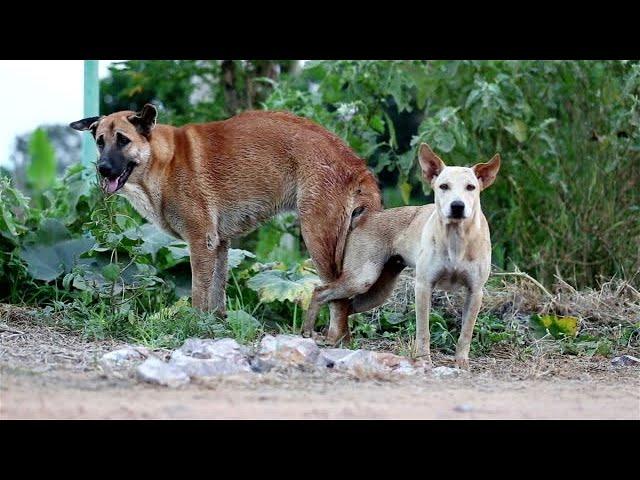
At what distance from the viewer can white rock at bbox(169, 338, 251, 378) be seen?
17.1 feet

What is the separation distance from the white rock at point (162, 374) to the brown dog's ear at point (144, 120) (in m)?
2.77

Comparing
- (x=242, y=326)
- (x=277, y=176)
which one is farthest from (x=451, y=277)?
(x=277, y=176)

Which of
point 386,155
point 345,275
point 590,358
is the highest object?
point 386,155

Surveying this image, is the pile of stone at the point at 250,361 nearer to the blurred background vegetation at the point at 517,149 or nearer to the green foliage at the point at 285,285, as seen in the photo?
the green foliage at the point at 285,285

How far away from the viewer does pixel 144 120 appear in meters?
7.41

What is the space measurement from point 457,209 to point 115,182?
8.54 feet

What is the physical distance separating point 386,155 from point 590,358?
3.38 metres

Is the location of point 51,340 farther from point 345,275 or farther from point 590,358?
point 590,358

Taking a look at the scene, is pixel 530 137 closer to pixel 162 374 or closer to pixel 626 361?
pixel 626 361

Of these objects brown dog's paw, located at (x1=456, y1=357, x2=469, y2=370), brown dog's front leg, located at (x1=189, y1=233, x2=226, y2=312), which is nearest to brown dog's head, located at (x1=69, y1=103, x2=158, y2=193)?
brown dog's front leg, located at (x1=189, y1=233, x2=226, y2=312)

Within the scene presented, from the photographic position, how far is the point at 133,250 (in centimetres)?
751

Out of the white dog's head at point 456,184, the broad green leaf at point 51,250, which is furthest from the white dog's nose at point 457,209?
the broad green leaf at point 51,250

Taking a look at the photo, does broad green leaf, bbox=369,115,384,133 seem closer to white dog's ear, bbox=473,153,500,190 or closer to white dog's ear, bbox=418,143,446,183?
white dog's ear, bbox=418,143,446,183

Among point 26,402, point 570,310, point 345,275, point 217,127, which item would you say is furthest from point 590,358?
point 26,402
